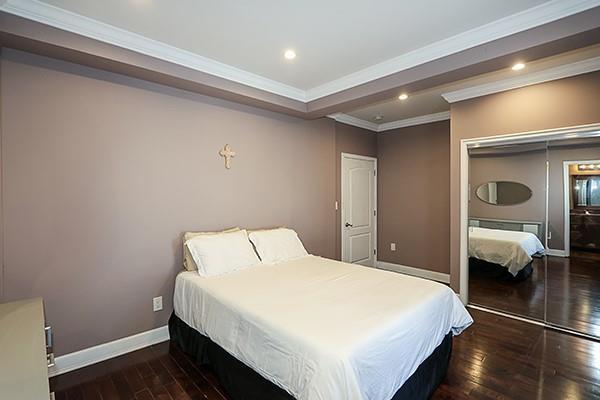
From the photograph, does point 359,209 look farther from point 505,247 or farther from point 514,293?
point 514,293

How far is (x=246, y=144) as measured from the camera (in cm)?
348

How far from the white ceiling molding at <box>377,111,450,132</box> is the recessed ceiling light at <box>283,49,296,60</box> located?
279 centimetres

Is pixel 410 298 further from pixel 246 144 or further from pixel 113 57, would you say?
pixel 113 57

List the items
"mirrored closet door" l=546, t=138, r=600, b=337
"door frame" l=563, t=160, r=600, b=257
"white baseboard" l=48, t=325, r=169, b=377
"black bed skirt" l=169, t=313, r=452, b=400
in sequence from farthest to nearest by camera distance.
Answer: "door frame" l=563, t=160, r=600, b=257, "mirrored closet door" l=546, t=138, r=600, b=337, "white baseboard" l=48, t=325, r=169, b=377, "black bed skirt" l=169, t=313, r=452, b=400

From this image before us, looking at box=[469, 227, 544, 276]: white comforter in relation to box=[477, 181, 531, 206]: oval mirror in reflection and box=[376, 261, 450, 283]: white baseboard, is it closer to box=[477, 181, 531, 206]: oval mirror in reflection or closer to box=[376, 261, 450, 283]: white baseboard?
box=[477, 181, 531, 206]: oval mirror in reflection

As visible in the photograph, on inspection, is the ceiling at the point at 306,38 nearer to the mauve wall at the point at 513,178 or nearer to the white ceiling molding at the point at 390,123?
the mauve wall at the point at 513,178

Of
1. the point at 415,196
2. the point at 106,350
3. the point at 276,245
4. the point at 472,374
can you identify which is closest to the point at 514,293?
the point at 472,374

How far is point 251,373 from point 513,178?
349 centimetres

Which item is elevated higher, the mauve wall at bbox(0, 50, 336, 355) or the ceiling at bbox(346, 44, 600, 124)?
the ceiling at bbox(346, 44, 600, 124)

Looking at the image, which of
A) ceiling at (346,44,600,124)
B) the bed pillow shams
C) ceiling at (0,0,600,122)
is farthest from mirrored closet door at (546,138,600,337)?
the bed pillow shams

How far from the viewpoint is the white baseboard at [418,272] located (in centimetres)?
454

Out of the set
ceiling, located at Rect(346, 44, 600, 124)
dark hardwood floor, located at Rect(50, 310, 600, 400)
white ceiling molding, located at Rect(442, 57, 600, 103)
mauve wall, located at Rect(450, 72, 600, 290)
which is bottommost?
dark hardwood floor, located at Rect(50, 310, 600, 400)

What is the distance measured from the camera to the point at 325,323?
167 cm

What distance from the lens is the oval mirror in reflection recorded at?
3.35 meters
